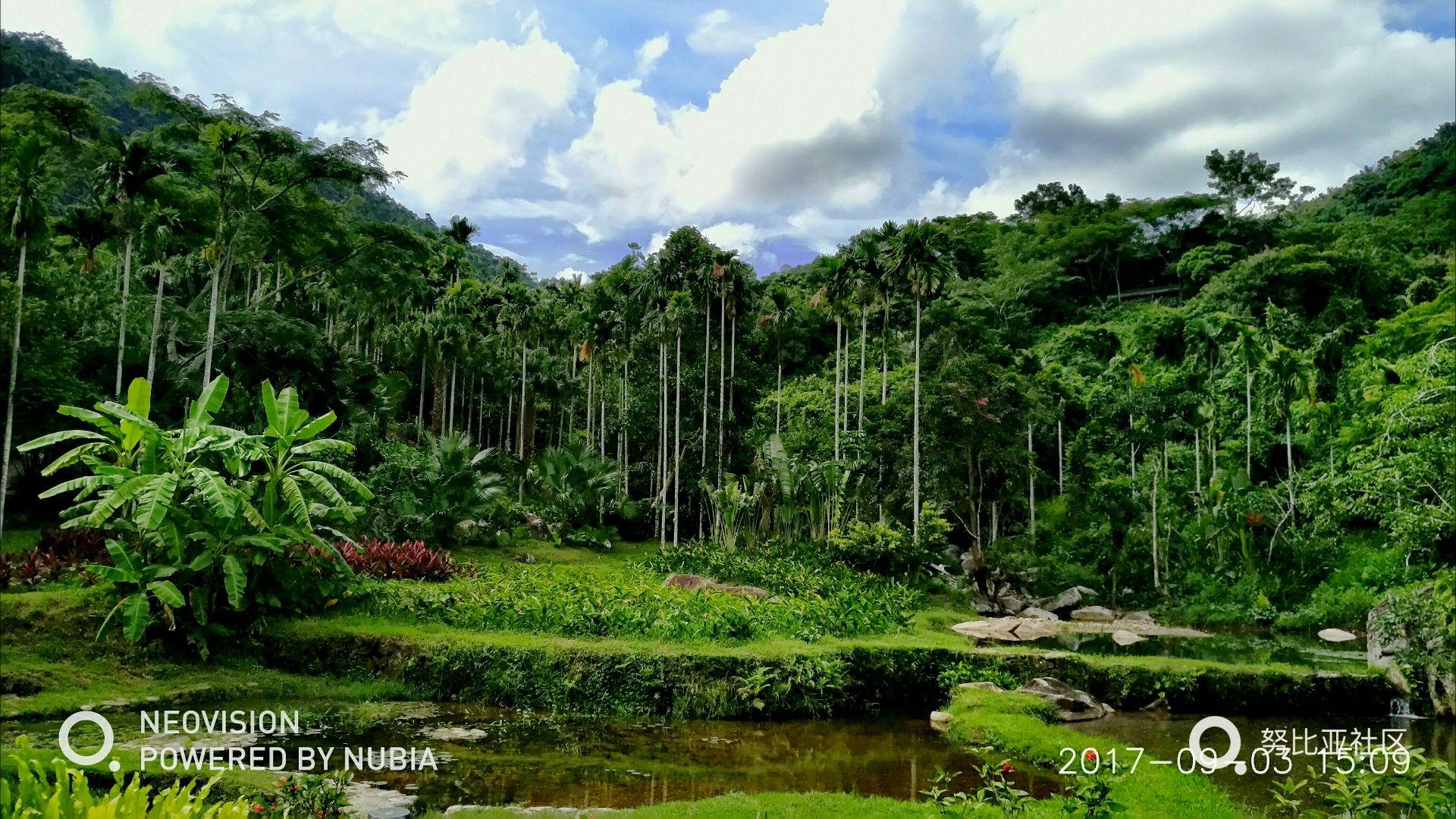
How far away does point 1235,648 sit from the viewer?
17141 mm

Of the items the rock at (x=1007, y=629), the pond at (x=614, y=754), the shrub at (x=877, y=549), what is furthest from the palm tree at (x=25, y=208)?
the shrub at (x=877, y=549)

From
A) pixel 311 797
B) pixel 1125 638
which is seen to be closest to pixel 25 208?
pixel 311 797

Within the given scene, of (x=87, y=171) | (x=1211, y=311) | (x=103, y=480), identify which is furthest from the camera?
(x=1211, y=311)

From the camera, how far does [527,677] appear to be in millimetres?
10828

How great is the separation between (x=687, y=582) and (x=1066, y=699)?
8.95 meters

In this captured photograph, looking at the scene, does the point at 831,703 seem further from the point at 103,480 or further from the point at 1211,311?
the point at 1211,311

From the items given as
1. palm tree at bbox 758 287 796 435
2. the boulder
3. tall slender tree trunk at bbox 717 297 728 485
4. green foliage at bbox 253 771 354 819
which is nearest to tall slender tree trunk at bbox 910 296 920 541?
the boulder

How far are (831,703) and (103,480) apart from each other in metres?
9.66

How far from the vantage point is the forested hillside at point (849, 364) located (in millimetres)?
18125

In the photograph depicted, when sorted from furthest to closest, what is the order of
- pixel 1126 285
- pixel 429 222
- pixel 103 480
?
pixel 429 222 → pixel 1126 285 → pixel 103 480

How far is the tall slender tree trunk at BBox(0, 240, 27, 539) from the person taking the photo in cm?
1230

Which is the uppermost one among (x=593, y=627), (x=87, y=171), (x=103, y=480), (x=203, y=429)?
(x=87, y=171)

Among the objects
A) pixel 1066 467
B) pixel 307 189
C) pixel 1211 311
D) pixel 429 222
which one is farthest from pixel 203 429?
pixel 429 222

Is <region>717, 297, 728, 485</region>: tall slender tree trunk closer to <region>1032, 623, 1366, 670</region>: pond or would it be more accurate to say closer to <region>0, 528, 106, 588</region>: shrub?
<region>1032, 623, 1366, 670</region>: pond
